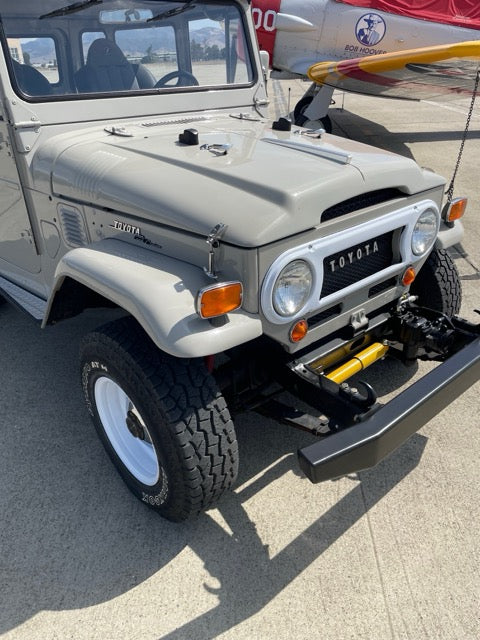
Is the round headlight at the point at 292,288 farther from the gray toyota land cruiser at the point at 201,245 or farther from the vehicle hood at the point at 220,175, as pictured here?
the vehicle hood at the point at 220,175

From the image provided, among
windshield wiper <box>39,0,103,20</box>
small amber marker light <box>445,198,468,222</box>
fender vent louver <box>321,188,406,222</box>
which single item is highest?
windshield wiper <box>39,0,103,20</box>

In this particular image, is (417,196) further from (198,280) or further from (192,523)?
(192,523)

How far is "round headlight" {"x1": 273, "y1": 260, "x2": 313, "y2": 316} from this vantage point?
2.02 metres

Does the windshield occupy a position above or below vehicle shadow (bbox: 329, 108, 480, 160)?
above

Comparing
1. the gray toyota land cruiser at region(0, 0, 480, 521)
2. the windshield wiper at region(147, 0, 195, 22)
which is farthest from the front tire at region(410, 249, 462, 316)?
the windshield wiper at region(147, 0, 195, 22)

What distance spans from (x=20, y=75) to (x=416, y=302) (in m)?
2.53

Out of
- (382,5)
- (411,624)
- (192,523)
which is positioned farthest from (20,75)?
(382,5)

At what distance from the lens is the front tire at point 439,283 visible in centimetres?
302

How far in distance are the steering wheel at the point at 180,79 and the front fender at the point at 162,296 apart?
54.7 inches

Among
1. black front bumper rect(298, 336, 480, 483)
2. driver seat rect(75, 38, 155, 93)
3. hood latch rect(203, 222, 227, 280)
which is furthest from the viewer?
driver seat rect(75, 38, 155, 93)

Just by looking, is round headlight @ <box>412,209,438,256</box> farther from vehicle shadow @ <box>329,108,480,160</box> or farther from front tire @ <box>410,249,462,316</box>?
vehicle shadow @ <box>329,108,480,160</box>

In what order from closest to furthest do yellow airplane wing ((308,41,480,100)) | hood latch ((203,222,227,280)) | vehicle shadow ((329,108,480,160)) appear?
hood latch ((203,222,227,280)), yellow airplane wing ((308,41,480,100)), vehicle shadow ((329,108,480,160))

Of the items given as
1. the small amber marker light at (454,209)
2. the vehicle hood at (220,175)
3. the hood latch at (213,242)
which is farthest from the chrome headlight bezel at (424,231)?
the hood latch at (213,242)

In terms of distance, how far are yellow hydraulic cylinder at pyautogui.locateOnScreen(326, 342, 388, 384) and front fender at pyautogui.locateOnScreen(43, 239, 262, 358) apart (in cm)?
66
